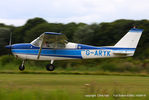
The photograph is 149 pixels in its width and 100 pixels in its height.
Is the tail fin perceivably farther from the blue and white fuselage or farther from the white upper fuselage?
the blue and white fuselage

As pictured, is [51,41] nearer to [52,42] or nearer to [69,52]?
[52,42]

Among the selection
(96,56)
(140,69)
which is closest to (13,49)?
(96,56)

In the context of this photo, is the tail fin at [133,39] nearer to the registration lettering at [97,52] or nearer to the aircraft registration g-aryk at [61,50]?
the aircraft registration g-aryk at [61,50]

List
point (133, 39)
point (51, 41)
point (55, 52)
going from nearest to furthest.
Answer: point (51, 41) → point (55, 52) → point (133, 39)

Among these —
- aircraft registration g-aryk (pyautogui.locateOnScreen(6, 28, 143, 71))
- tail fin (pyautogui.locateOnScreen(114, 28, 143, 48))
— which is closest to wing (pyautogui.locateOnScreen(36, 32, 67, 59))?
aircraft registration g-aryk (pyautogui.locateOnScreen(6, 28, 143, 71))

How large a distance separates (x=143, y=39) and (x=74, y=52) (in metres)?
22.8

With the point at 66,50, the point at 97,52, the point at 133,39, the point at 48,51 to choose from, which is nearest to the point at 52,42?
the point at 48,51

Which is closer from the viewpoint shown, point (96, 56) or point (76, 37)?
point (96, 56)

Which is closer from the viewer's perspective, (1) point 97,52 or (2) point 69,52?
(2) point 69,52

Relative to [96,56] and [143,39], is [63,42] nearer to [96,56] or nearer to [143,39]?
[96,56]

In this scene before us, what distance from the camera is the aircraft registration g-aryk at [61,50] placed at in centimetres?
1966

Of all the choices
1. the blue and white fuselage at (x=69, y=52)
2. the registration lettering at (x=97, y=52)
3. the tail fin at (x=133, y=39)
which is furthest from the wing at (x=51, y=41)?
the tail fin at (x=133, y=39)

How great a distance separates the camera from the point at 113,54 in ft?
66.3

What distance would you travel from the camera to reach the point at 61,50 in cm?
1992
